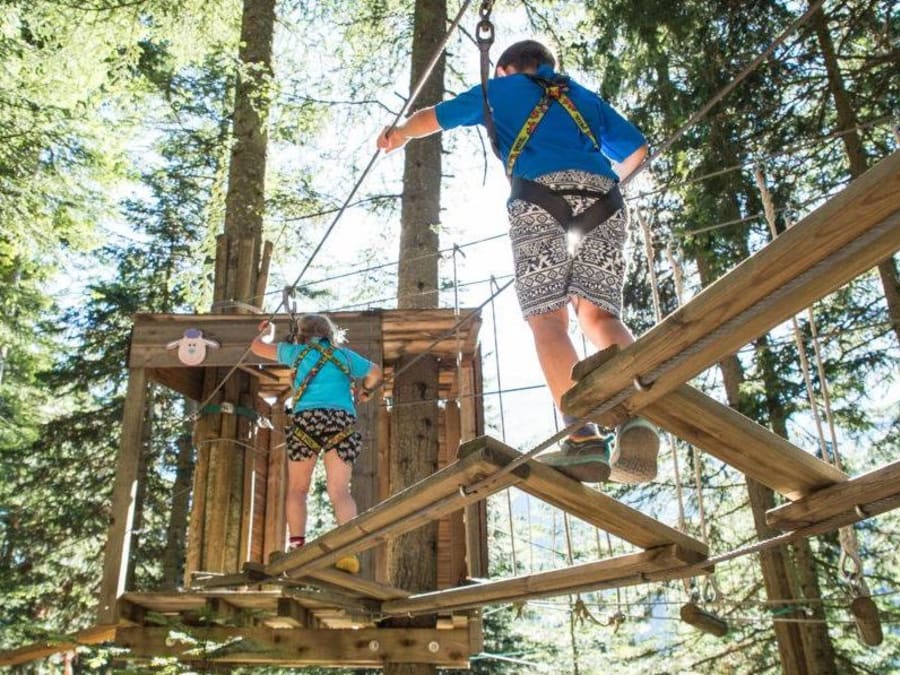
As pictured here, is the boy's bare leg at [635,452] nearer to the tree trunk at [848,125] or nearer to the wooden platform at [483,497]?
the wooden platform at [483,497]

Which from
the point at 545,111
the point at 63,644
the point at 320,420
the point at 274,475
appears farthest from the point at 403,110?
the point at 274,475

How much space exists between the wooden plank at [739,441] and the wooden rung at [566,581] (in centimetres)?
65

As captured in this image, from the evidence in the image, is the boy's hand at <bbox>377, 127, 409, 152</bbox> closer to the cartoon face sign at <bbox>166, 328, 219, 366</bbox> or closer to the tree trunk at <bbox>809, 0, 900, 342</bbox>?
the cartoon face sign at <bbox>166, 328, 219, 366</bbox>


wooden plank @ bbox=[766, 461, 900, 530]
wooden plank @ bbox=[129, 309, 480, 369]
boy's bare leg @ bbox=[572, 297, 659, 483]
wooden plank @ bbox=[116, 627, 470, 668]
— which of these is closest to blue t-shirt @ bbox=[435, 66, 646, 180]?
boy's bare leg @ bbox=[572, 297, 659, 483]

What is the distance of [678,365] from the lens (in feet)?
6.21

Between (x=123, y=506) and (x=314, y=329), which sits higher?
(x=314, y=329)

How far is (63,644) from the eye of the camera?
5.02 m

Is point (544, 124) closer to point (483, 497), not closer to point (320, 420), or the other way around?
point (483, 497)

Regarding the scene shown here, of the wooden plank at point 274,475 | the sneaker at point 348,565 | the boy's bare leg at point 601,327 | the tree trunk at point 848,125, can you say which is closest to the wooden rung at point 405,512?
the sneaker at point 348,565

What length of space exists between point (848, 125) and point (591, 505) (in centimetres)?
554

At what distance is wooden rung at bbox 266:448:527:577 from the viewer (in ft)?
8.75

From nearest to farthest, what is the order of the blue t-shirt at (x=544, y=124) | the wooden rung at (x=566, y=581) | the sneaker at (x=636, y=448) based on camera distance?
the sneaker at (x=636, y=448) < the blue t-shirt at (x=544, y=124) < the wooden rung at (x=566, y=581)

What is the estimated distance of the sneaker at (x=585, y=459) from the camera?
2.56m

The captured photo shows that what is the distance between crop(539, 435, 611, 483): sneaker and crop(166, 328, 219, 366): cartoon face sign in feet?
12.1
